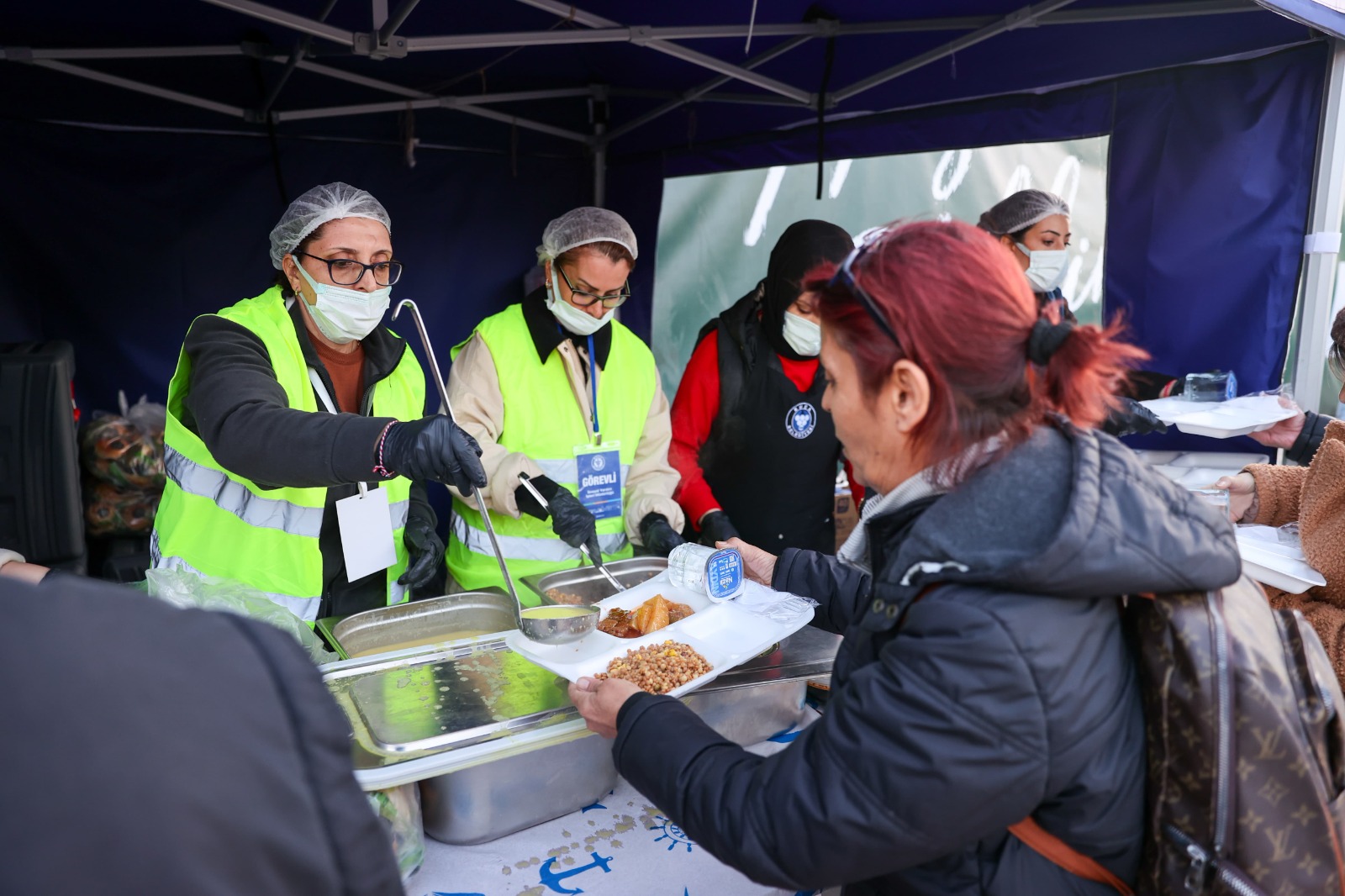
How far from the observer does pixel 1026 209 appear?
3623mm

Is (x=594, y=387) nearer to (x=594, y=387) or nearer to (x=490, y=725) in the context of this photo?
(x=594, y=387)

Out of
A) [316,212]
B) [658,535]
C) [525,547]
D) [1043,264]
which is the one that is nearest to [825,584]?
[658,535]

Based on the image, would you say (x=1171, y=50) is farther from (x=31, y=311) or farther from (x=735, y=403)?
(x=31, y=311)

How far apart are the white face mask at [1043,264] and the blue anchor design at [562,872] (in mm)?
2993

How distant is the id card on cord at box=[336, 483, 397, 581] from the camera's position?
89.0 inches

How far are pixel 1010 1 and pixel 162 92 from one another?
12.1ft

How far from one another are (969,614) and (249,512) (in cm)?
180

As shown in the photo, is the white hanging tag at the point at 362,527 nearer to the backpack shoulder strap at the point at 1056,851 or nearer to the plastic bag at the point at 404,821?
the plastic bag at the point at 404,821

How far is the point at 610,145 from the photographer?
570 centimetres

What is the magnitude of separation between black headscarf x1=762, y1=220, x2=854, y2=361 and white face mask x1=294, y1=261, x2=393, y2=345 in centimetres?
140

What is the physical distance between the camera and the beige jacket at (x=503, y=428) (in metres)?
Result: 2.62

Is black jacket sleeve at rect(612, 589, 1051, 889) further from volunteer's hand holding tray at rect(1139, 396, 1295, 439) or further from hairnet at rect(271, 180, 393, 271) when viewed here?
volunteer's hand holding tray at rect(1139, 396, 1295, 439)

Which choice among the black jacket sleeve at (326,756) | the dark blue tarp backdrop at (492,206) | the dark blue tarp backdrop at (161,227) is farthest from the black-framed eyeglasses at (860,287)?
the dark blue tarp backdrop at (161,227)

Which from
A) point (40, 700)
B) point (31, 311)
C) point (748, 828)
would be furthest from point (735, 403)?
point (31, 311)
